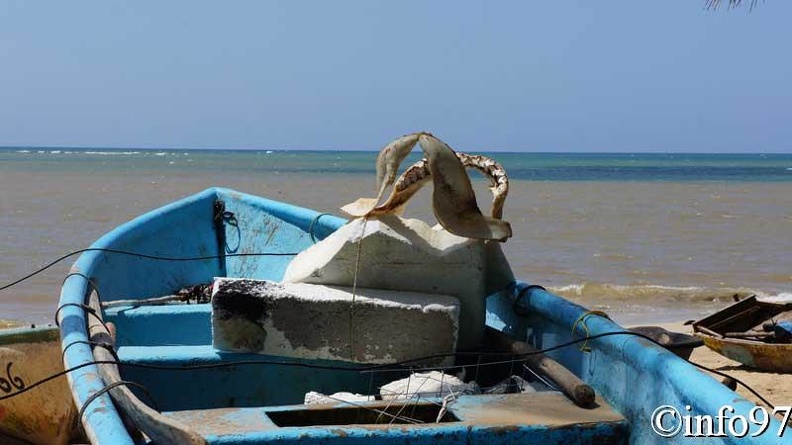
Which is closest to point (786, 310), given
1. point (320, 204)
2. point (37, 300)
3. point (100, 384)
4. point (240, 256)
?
point (240, 256)

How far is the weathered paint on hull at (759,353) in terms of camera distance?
638 cm

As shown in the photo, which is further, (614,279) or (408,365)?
(614,279)

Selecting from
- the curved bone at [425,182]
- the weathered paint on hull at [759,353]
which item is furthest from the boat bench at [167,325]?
the weathered paint on hull at [759,353]

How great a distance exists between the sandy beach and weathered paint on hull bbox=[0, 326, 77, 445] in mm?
3826

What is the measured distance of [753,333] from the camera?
686cm

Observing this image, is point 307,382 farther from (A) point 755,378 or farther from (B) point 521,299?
(A) point 755,378

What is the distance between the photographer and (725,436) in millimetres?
2428

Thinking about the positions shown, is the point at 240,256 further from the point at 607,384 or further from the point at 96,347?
the point at 607,384

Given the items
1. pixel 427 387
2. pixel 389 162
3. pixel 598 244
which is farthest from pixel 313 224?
pixel 598 244

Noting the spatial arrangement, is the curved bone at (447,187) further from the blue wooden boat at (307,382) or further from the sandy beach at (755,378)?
the sandy beach at (755,378)

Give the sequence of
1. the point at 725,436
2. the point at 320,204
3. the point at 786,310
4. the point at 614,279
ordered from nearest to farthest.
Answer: the point at 725,436 < the point at 786,310 < the point at 614,279 < the point at 320,204

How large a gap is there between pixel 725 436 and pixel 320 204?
19.4 metres

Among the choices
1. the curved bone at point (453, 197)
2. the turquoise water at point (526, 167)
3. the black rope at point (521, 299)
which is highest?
the curved bone at point (453, 197)

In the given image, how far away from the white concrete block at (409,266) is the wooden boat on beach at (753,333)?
329 cm
